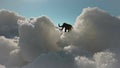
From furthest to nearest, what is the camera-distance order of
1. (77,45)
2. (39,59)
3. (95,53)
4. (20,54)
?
(20,54), (77,45), (95,53), (39,59)

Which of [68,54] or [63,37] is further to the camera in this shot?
[63,37]

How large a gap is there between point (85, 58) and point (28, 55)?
4.50 metres

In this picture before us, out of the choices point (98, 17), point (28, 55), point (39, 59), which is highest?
point (98, 17)

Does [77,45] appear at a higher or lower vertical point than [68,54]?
higher

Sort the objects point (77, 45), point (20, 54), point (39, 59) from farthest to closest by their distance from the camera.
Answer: point (20, 54), point (77, 45), point (39, 59)

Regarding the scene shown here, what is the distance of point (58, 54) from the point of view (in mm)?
17922

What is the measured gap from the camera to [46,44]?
21.0 metres

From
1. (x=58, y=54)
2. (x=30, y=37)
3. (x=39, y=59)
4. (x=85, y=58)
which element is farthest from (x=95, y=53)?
(x=30, y=37)

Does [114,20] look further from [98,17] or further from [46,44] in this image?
[46,44]

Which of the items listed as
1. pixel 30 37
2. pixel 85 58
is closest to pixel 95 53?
pixel 85 58

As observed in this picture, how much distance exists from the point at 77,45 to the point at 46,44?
89.3 inches

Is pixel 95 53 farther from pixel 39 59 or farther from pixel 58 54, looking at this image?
pixel 39 59

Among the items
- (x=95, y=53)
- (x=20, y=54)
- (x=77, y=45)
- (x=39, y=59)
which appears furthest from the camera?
(x=20, y=54)

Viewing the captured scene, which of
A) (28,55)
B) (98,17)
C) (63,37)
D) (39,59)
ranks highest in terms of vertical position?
(98,17)
